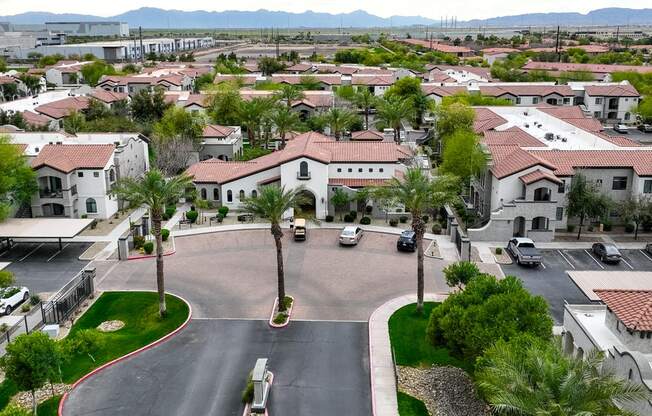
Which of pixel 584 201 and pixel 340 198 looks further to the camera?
pixel 340 198

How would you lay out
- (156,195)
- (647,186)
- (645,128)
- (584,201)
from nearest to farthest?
(156,195) → (584,201) → (647,186) → (645,128)

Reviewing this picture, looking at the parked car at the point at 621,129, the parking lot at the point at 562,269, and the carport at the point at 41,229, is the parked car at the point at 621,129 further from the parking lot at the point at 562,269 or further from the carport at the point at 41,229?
the carport at the point at 41,229

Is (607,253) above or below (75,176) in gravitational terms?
below

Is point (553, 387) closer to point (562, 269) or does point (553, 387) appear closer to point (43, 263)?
point (562, 269)

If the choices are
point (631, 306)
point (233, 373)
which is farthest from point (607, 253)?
point (233, 373)

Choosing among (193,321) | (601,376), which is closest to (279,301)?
(193,321)

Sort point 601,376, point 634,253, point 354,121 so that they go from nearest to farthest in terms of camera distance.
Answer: point 601,376 < point 634,253 < point 354,121

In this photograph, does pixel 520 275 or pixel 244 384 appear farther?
pixel 520 275

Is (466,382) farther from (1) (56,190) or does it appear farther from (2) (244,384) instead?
(1) (56,190)

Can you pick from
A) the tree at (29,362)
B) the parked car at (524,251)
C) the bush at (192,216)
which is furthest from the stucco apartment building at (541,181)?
the tree at (29,362)
